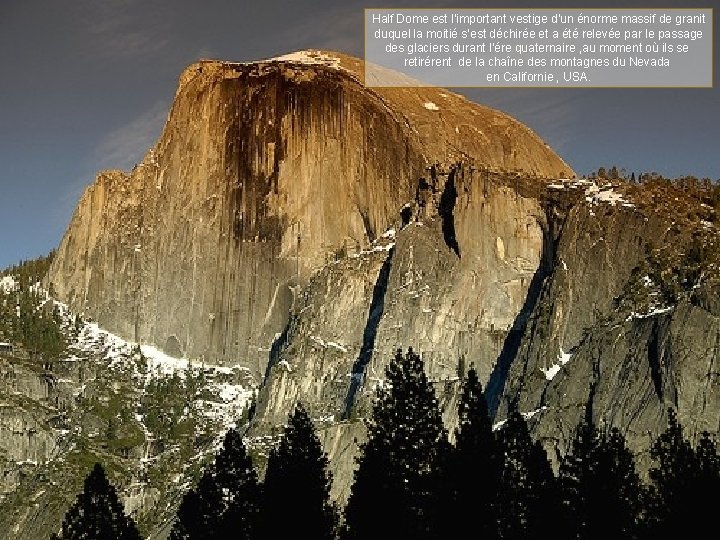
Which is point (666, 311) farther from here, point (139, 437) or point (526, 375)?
point (139, 437)

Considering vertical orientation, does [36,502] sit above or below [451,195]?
below

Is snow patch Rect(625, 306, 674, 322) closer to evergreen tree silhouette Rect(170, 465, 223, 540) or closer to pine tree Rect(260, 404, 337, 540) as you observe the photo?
pine tree Rect(260, 404, 337, 540)

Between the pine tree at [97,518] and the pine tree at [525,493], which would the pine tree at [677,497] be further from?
the pine tree at [97,518]

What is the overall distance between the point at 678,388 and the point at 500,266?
159 ft

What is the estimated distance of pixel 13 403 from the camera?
189125 millimetres

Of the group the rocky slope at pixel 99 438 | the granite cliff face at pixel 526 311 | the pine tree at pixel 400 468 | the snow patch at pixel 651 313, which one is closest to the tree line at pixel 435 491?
the pine tree at pixel 400 468

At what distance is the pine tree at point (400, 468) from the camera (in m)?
59.6

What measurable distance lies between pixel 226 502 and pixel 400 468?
52.5ft

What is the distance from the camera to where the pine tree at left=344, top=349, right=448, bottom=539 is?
59.6 meters

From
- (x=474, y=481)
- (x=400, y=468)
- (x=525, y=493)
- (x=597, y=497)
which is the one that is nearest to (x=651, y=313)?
(x=525, y=493)

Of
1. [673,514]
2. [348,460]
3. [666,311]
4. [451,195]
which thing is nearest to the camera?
[673,514]

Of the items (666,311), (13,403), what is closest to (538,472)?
(666,311)

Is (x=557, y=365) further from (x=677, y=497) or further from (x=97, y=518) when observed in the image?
(x=97, y=518)

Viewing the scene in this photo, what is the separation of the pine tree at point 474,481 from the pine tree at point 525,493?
1.95 metres
